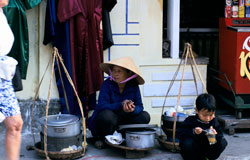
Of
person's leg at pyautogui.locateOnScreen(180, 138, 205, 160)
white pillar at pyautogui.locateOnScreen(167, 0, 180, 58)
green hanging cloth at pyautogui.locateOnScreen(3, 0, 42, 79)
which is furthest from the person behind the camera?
white pillar at pyautogui.locateOnScreen(167, 0, 180, 58)

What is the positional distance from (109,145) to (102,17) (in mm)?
1504

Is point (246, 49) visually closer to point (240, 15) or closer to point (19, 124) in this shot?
point (240, 15)

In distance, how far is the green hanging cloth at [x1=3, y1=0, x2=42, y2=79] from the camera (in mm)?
5582

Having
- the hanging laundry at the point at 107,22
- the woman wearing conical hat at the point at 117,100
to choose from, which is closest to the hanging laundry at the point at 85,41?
the hanging laundry at the point at 107,22

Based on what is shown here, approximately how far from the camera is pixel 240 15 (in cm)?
649

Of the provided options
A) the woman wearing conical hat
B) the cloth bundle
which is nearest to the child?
the woman wearing conical hat

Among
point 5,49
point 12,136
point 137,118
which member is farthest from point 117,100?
point 5,49

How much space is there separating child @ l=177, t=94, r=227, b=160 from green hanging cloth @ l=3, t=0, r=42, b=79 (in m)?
2.04

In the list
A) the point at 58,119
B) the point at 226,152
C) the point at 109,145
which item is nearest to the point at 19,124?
the point at 58,119

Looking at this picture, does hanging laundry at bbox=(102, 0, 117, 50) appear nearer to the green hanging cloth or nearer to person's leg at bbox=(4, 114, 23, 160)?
the green hanging cloth

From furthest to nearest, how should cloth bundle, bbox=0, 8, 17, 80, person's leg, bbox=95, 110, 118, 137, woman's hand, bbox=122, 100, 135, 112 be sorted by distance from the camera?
person's leg, bbox=95, 110, 118, 137
woman's hand, bbox=122, 100, 135, 112
cloth bundle, bbox=0, 8, 17, 80

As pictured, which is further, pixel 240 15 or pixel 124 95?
pixel 240 15

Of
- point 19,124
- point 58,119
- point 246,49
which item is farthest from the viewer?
point 246,49

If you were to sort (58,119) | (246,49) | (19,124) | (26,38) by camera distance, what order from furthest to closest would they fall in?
(246,49)
(26,38)
(58,119)
(19,124)
